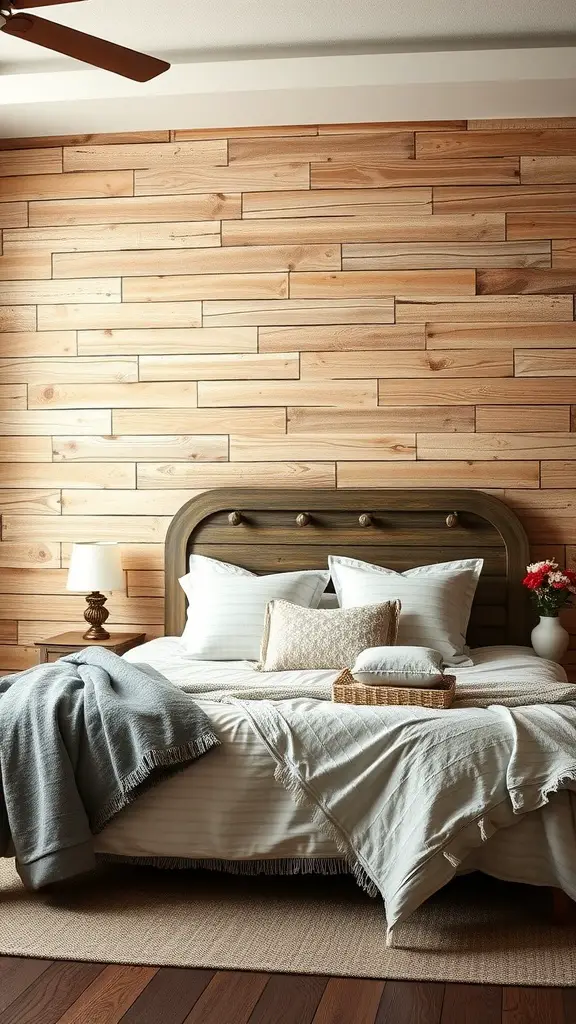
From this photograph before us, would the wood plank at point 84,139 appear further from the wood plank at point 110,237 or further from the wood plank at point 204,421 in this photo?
the wood plank at point 204,421

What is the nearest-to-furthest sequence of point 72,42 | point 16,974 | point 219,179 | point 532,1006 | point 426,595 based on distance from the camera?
point 532,1006 < point 16,974 < point 72,42 < point 426,595 < point 219,179

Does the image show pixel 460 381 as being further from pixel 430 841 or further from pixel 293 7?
pixel 430 841

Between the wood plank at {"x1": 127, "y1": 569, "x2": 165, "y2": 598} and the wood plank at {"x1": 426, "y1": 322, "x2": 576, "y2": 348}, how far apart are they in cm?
139

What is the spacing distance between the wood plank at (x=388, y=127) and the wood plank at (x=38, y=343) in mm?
1553

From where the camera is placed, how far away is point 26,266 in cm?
482

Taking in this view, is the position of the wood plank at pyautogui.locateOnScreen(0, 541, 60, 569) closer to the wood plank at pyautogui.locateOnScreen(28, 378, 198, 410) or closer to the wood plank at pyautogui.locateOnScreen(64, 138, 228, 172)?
the wood plank at pyautogui.locateOnScreen(28, 378, 198, 410)

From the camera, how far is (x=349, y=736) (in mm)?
2889

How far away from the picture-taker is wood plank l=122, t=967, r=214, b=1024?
2.27 m

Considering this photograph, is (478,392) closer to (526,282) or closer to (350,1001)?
(526,282)

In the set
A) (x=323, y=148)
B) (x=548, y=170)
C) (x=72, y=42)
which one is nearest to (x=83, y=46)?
(x=72, y=42)

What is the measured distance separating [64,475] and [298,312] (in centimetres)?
137

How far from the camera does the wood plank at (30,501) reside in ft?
15.8

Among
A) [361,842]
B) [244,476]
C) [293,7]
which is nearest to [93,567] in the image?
[244,476]

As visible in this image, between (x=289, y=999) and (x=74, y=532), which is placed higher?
(x=74, y=532)
